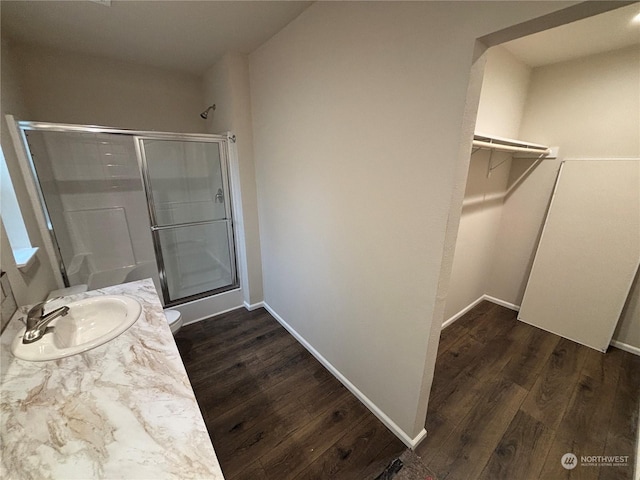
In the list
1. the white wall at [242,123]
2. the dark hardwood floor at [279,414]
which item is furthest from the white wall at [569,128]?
the white wall at [242,123]

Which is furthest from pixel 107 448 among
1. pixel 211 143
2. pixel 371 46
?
pixel 211 143

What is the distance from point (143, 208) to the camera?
258cm

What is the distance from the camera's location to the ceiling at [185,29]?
144 centimetres

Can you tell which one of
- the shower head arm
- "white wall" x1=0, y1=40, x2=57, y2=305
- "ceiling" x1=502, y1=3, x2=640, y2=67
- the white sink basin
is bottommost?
the white sink basin

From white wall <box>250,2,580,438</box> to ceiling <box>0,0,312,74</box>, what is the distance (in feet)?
0.59

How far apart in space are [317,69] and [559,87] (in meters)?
2.23

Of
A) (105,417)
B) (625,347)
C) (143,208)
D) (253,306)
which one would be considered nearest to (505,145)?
(625,347)

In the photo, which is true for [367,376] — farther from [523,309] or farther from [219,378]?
[523,309]

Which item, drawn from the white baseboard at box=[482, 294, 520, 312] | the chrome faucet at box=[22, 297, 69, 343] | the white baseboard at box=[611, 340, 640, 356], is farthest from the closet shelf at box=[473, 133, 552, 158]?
the chrome faucet at box=[22, 297, 69, 343]

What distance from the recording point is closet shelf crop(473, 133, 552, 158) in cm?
157

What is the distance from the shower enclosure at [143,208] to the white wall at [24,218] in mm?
368

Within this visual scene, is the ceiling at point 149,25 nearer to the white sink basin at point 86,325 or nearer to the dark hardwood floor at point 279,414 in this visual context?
the white sink basin at point 86,325

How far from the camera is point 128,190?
2.49m

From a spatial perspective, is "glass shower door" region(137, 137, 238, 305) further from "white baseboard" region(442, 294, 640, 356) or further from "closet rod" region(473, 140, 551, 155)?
"white baseboard" region(442, 294, 640, 356)
